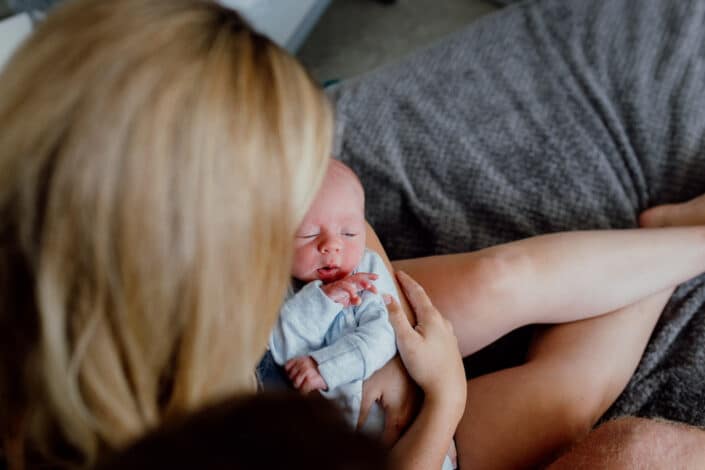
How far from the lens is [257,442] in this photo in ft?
1.11

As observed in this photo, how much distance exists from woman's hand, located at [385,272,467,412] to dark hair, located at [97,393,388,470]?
1.54ft

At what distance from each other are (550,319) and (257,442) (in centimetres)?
75

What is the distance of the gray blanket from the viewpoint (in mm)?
1183

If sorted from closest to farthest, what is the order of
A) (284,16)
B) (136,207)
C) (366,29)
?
(136,207) → (284,16) → (366,29)

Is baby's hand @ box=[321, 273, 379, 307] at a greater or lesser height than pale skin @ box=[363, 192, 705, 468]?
greater

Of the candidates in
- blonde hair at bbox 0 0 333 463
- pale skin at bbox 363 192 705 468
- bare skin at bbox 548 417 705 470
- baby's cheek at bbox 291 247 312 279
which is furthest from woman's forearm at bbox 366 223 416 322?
blonde hair at bbox 0 0 333 463

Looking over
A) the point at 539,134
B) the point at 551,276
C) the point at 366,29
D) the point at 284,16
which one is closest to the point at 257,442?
the point at 551,276

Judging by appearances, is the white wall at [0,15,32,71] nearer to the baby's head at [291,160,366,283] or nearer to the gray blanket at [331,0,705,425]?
the gray blanket at [331,0,705,425]

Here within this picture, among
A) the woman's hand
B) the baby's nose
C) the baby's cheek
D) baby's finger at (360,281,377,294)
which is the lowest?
the woman's hand

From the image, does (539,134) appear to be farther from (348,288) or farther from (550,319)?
(348,288)

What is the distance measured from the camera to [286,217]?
0.56m

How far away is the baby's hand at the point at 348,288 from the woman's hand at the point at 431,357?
0.04 meters

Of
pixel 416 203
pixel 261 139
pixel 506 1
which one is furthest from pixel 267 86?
pixel 506 1

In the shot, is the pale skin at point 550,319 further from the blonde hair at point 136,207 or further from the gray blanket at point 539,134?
the blonde hair at point 136,207
